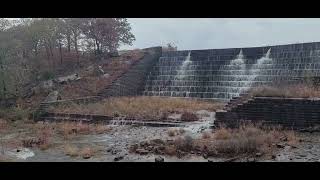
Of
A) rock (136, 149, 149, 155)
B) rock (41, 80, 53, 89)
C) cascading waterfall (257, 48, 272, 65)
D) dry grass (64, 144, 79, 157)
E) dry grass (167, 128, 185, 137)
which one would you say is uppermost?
cascading waterfall (257, 48, 272, 65)

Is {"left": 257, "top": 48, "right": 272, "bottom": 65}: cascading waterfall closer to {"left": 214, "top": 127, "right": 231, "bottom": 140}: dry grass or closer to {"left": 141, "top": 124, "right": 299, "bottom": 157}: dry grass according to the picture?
{"left": 141, "top": 124, "right": 299, "bottom": 157}: dry grass

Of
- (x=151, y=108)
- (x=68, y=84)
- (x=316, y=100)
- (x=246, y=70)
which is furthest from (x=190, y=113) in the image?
(x=68, y=84)

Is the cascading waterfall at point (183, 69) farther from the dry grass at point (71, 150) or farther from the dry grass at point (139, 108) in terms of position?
the dry grass at point (71, 150)

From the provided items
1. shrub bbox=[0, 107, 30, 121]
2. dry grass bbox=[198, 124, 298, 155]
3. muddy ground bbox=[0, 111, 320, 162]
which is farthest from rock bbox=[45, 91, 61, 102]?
dry grass bbox=[198, 124, 298, 155]

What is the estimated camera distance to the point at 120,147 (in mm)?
12617

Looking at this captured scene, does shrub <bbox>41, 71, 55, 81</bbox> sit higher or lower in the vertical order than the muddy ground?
higher

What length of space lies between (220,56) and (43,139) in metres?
A: 14.3

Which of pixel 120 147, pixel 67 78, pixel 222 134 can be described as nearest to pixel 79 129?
pixel 120 147

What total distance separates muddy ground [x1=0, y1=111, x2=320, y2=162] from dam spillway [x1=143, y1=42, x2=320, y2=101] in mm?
6056

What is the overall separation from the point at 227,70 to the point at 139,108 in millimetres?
7291

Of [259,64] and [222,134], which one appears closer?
[222,134]

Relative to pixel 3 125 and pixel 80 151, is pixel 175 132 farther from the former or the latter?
pixel 3 125

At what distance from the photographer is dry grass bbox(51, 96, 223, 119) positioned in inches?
728

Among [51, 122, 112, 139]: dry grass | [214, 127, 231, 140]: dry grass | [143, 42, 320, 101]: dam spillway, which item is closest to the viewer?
[214, 127, 231, 140]: dry grass
